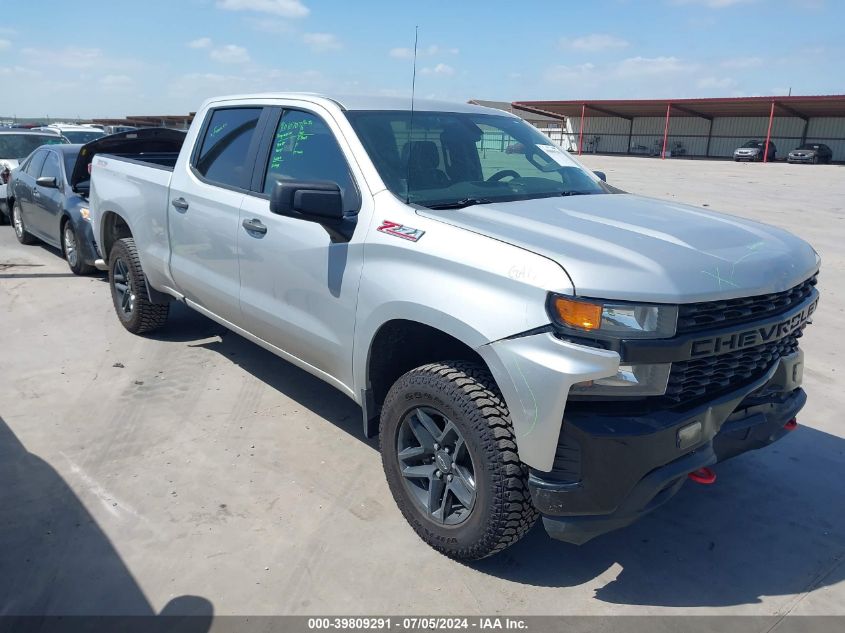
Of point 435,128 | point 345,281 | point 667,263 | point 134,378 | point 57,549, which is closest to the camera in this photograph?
point 667,263

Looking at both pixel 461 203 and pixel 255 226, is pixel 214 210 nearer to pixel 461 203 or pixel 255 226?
pixel 255 226

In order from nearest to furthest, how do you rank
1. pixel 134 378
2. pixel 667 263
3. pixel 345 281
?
pixel 667 263
pixel 345 281
pixel 134 378

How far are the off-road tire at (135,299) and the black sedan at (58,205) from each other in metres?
2.07

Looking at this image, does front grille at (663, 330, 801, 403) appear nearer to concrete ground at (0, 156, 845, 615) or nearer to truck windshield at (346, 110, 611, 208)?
concrete ground at (0, 156, 845, 615)

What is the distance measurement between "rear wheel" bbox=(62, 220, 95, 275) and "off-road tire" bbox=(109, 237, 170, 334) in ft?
7.85

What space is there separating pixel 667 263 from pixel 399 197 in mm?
1284

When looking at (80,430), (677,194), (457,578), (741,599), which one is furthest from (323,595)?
(677,194)

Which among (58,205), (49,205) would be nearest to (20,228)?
(49,205)

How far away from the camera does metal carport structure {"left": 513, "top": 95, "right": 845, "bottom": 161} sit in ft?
141

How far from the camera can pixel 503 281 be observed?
2596 mm

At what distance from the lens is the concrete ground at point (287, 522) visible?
9.38 feet

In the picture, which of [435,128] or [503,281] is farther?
[435,128]

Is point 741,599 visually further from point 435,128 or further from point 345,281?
point 435,128

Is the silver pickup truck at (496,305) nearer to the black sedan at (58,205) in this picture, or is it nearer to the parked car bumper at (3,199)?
the black sedan at (58,205)
